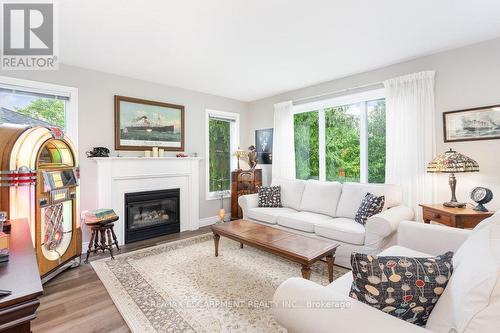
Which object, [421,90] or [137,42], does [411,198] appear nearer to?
[421,90]

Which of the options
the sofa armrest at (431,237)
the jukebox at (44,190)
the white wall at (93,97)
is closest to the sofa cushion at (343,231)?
the sofa armrest at (431,237)

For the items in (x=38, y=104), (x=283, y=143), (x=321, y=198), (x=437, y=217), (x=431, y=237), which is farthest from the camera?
(x=283, y=143)

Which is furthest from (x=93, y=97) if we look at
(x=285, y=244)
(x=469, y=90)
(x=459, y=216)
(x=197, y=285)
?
(x=469, y=90)

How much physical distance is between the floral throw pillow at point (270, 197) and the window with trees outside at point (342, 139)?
2.60ft

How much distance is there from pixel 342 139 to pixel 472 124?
163 cm

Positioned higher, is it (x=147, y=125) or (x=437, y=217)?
(x=147, y=125)

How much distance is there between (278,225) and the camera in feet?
11.6

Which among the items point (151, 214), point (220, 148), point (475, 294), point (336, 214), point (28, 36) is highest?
point (28, 36)

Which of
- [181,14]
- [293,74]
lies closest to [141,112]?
[181,14]

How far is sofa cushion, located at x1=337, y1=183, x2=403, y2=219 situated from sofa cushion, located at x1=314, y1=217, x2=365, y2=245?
0.20 metres

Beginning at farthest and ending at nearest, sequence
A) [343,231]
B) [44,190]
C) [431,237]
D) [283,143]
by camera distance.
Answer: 1. [283,143]
2. [343,231]
3. [44,190]
4. [431,237]

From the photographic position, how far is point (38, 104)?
3189 millimetres

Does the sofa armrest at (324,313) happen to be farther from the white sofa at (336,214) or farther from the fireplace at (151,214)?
the fireplace at (151,214)

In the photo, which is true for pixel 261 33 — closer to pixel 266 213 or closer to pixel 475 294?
pixel 266 213
